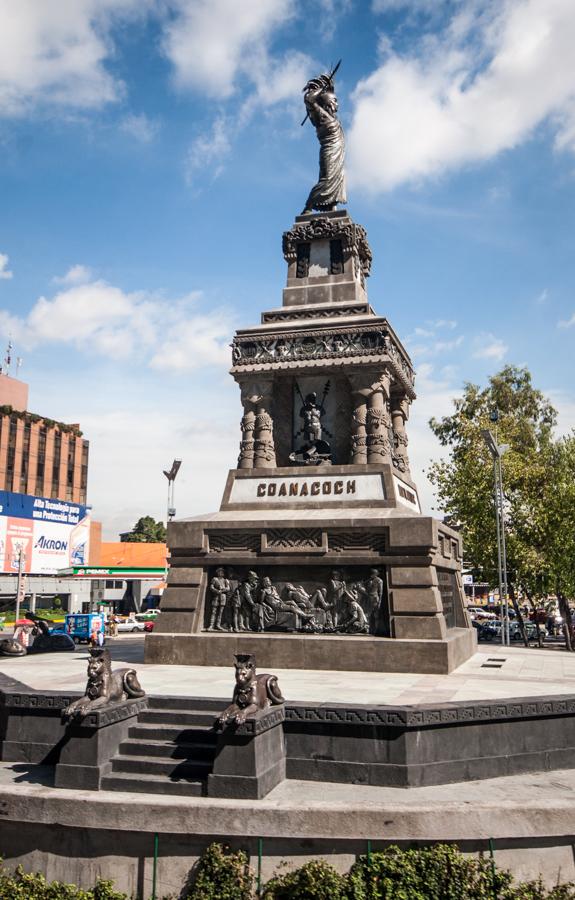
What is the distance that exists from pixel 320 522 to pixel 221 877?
875 cm

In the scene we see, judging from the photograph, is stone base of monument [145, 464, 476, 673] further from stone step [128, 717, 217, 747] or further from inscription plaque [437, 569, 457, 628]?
stone step [128, 717, 217, 747]

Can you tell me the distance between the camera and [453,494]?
133 feet

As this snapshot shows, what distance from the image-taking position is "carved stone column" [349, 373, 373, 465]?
17828 millimetres

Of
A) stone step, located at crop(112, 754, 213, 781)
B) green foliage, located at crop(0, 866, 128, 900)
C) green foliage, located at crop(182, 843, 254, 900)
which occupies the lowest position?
green foliage, located at crop(0, 866, 128, 900)

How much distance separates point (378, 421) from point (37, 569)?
54328 mm

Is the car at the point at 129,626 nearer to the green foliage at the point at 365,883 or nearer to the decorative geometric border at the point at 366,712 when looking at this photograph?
the decorative geometric border at the point at 366,712

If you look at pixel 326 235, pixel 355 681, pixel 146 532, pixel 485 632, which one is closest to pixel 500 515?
pixel 485 632

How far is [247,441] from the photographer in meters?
18.8

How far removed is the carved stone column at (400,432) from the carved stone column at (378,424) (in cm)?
178

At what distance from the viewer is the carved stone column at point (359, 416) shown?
702 inches

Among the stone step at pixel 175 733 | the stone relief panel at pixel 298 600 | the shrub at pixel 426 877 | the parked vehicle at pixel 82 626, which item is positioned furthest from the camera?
the parked vehicle at pixel 82 626

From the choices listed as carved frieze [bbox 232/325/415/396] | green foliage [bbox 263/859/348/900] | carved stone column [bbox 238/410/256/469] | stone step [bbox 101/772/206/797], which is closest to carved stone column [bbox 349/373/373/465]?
carved frieze [bbox 232/325/415/396]

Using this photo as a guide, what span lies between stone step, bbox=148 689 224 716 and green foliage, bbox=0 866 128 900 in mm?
2441

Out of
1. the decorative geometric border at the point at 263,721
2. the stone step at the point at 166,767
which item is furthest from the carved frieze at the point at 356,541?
the stone step at the point at 166,767
